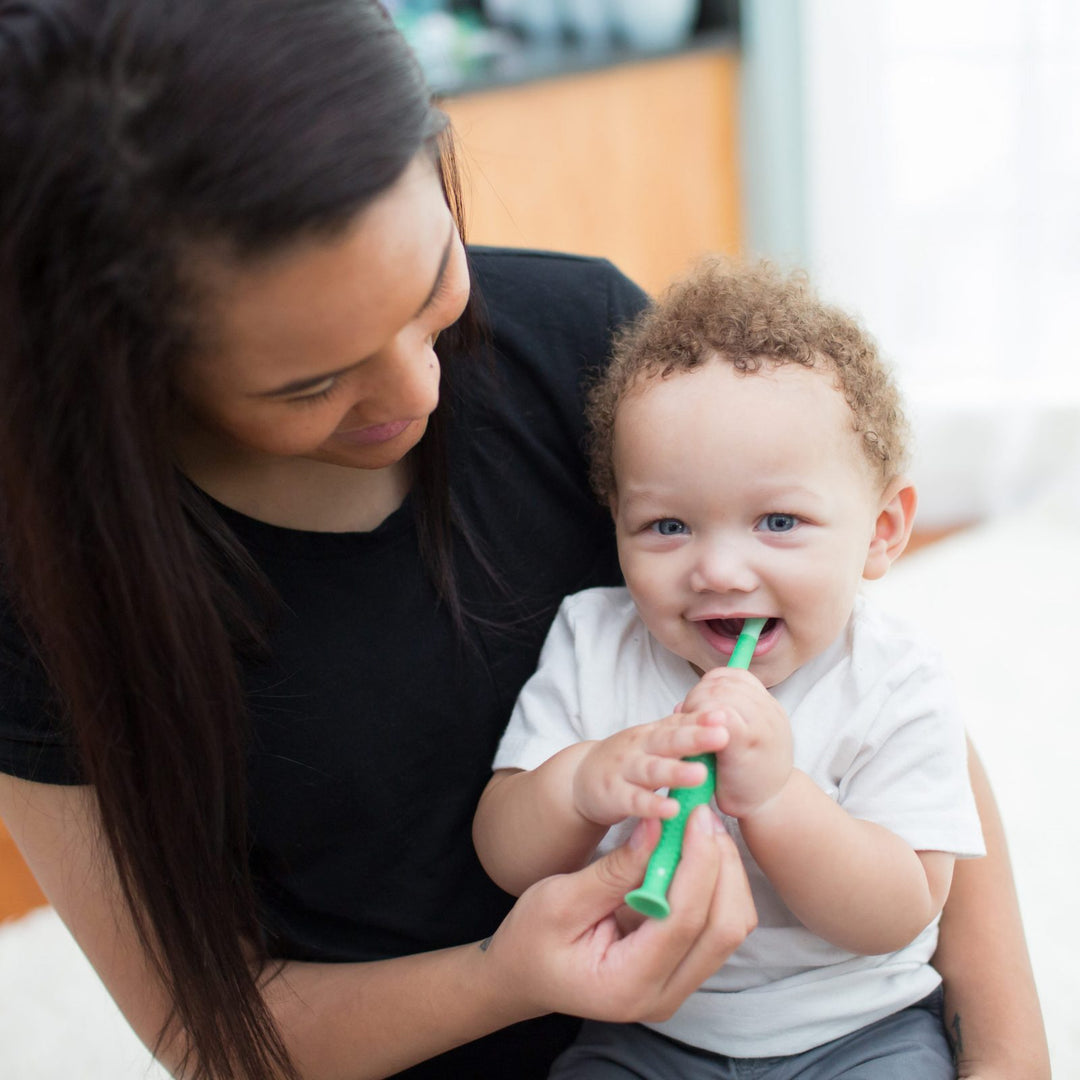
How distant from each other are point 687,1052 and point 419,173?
0.64 m

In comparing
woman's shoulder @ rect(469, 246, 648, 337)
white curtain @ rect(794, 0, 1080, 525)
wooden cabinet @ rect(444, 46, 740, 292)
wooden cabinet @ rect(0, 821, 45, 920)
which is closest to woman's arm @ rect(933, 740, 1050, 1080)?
woman's shoulder @ rect(469, 246, 648, 337)

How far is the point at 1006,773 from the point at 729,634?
3.72 feet

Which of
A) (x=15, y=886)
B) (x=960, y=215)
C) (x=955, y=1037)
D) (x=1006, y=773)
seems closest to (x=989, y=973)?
(x=955, y=1037)

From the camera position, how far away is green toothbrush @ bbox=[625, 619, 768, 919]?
0.69 metres

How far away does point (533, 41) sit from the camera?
9.30 feet

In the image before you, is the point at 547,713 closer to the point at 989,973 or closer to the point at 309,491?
the point at 309,491

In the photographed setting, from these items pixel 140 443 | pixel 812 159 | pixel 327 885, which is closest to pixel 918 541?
pixel 812 159

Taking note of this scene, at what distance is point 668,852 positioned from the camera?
2.33 ft

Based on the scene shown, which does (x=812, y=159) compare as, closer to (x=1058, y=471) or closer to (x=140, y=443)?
(x=1058, y=471)

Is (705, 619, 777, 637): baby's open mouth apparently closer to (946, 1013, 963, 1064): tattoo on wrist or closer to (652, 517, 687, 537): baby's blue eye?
(652, 517, 687, 537): baby's blue eye

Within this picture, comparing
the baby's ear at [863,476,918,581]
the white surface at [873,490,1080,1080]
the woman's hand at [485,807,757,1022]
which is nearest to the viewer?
the woman's hand at [485,807,757,1022]

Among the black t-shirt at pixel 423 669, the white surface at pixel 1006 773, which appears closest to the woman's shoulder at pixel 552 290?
the black t-shirt at pixel 423 669

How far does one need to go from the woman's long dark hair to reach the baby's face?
→ 0.27 m

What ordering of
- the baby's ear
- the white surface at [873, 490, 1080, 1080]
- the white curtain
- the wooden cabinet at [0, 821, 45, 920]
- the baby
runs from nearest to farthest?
the baby
the baby's ear
the white surface at [873, 490, 1080, 1080]
the wooden cabinet at [0, 821, 45, 920]
the white curtain
